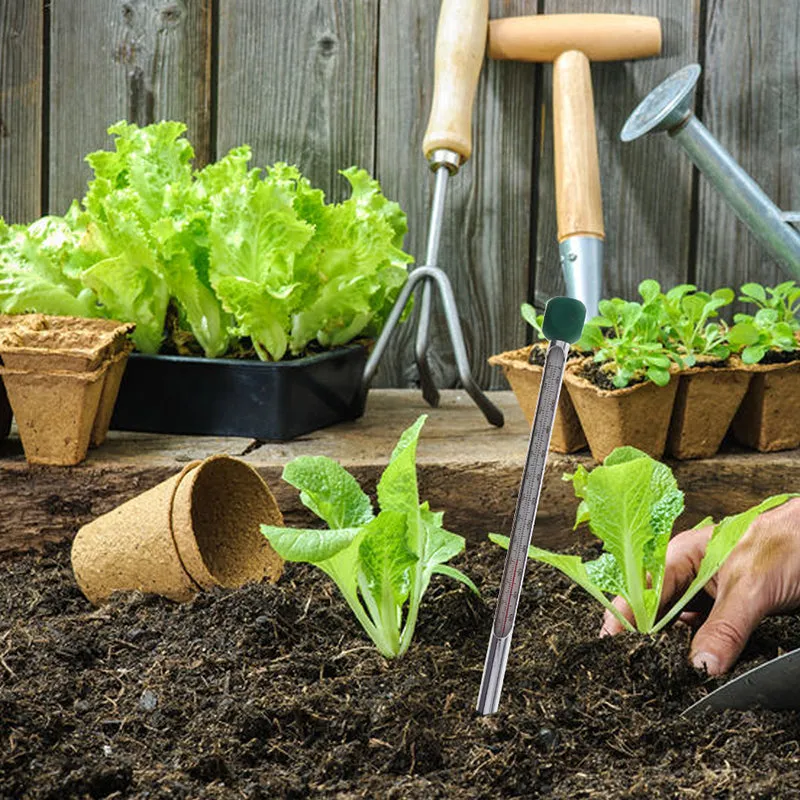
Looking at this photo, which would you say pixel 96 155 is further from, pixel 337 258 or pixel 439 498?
pixel 439 498

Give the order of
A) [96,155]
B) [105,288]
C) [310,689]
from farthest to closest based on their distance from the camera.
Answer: [96,155], [105,288], [310,689]

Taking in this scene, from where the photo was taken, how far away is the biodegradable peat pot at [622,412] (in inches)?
57.8

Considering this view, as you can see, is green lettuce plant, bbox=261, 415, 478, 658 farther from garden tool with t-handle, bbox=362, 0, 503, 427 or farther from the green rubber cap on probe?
garden tool with t-handle, bbox=362, 0, 503, 427

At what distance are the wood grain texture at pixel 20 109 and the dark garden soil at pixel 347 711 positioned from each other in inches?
40.5

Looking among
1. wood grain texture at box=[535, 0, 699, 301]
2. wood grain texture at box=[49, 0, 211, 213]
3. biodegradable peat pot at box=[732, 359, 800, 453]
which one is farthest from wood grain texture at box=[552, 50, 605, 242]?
wood grain texture at box=[49, 0, 211, 213]

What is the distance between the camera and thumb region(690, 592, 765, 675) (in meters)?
1.07

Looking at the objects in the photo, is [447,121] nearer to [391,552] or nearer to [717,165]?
[717,165]

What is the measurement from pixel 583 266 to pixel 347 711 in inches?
39.8

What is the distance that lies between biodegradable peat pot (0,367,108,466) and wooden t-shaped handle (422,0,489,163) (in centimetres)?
70

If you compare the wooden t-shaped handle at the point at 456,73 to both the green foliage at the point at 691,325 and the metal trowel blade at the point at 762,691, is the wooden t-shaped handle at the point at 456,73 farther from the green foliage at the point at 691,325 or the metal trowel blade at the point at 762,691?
the metal trowel blade at the point at 762,691

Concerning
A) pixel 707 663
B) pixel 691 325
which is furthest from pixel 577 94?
pixel 707 663

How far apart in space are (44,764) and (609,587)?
0.55 metres

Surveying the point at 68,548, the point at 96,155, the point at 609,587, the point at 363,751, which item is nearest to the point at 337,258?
the point at 96,155

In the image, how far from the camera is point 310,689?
3.37 ft
